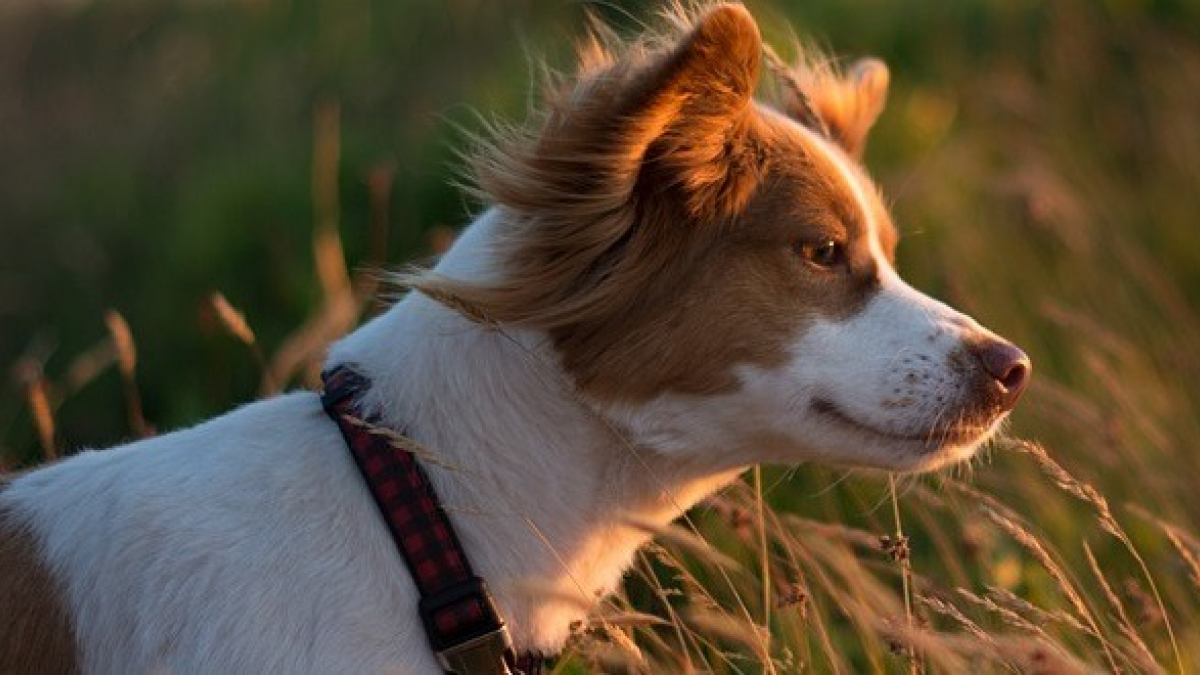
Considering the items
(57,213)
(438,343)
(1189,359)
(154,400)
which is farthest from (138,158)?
(438,343)

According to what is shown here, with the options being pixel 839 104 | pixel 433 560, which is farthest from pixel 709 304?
pixel 839 104

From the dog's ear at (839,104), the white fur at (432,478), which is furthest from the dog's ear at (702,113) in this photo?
the dog's ear at (839,104)

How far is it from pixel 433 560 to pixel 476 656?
0.58ft

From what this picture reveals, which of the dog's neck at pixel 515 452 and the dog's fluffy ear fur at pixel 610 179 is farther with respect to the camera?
the dog's neck at pixel 515 452

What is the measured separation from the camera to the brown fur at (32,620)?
2.93 m

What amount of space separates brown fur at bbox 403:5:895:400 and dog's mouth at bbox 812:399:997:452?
0.45 feet

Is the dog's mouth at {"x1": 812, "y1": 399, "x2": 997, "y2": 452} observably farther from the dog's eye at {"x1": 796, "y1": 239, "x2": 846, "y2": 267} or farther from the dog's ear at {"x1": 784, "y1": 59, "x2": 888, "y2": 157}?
the dog's ear at {"x1": 784, "y1": 59, "x2": 888, "y2": 157}

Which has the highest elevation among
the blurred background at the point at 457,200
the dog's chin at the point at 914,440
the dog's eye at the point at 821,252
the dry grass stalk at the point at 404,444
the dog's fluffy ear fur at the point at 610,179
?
the dog's fluffy ear fur at the point at 610,179

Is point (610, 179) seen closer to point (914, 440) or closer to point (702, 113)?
point (702, 113)

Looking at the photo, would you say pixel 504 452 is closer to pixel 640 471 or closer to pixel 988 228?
pixel 640 471

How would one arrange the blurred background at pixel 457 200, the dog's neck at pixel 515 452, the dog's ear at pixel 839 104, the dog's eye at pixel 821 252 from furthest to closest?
the blurred background at pixel 457 200 → the dog's ear at pixel 839 104 → the dog's eye at pixel 821 252 → the dog's neck at pixel 515 452

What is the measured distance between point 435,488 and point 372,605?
0.27 m

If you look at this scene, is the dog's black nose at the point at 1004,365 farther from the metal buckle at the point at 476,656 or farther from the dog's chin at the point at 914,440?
the metal buckle at the point at 476,656

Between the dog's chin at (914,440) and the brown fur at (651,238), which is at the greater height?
the brown fur at (651,238)
